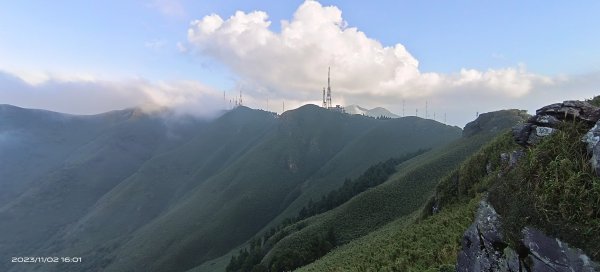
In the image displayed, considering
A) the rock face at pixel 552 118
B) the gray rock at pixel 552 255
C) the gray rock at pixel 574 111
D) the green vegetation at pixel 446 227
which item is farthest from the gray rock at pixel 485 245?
the gray rock at pixel 574 111

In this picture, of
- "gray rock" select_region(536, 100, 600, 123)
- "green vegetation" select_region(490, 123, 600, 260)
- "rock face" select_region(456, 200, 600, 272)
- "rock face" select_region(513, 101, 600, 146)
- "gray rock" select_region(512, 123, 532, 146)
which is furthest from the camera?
"gray rock" select_region(512, 123, 532, 146)

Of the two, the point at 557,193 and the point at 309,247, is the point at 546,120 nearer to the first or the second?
the point at 557,193

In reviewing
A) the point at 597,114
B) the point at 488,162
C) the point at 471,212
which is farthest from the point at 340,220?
the point at 597,114

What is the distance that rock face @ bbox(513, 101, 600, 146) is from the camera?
13.8m

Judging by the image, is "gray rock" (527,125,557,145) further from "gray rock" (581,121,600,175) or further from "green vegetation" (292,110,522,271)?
"gray rock" (581,121,600,175)

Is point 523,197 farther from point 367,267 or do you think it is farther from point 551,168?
point 367,267

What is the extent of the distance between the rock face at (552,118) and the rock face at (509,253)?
4342mm

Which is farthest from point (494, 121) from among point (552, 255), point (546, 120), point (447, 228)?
point (552, 255)

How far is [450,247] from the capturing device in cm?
2089

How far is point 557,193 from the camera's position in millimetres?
11727

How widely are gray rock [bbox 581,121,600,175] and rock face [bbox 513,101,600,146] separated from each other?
1152 mm

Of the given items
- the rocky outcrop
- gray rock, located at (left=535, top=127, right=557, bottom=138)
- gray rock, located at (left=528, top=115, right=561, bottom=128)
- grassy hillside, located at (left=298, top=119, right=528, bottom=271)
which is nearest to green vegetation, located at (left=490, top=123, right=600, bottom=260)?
gray rock, located at (left=528, top=115, right=561, bottom=128)

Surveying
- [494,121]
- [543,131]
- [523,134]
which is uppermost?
[494,121]

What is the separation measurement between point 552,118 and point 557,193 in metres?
4.70
